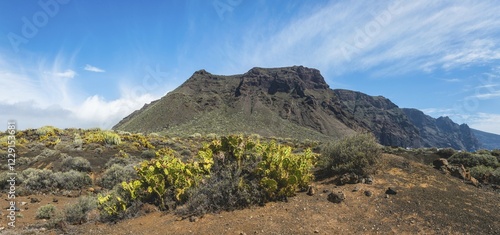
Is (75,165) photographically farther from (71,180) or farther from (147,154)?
(147,154)

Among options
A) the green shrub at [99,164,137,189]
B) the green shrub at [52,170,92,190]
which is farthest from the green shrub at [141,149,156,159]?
the green shrub at [52,170,92,190]

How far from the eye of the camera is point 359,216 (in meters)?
7.45

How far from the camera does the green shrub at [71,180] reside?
568 inches

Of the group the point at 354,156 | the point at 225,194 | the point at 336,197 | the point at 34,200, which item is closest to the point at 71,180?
the point at 34,200

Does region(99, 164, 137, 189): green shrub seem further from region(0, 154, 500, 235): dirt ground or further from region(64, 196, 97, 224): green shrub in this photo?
region(0, 154, 500, 235): dirt ground

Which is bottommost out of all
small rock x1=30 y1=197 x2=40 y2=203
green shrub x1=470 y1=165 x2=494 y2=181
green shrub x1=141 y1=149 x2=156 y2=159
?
green shrub x1=470 y1=165 x2=494 y2=181

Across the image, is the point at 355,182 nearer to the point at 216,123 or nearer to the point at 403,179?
the point at 403,179

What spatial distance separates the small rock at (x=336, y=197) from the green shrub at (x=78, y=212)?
6874mm

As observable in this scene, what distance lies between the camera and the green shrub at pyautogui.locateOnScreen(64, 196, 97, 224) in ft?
29.5

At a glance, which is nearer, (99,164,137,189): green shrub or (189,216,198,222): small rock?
(189,216,198,222): small rock

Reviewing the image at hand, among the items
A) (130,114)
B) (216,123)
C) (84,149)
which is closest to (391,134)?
(216,123)

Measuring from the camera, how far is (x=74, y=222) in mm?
8969

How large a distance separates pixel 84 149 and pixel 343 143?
1862 centimetres

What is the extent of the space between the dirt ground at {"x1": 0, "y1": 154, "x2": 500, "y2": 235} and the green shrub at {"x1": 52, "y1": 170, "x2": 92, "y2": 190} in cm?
519
